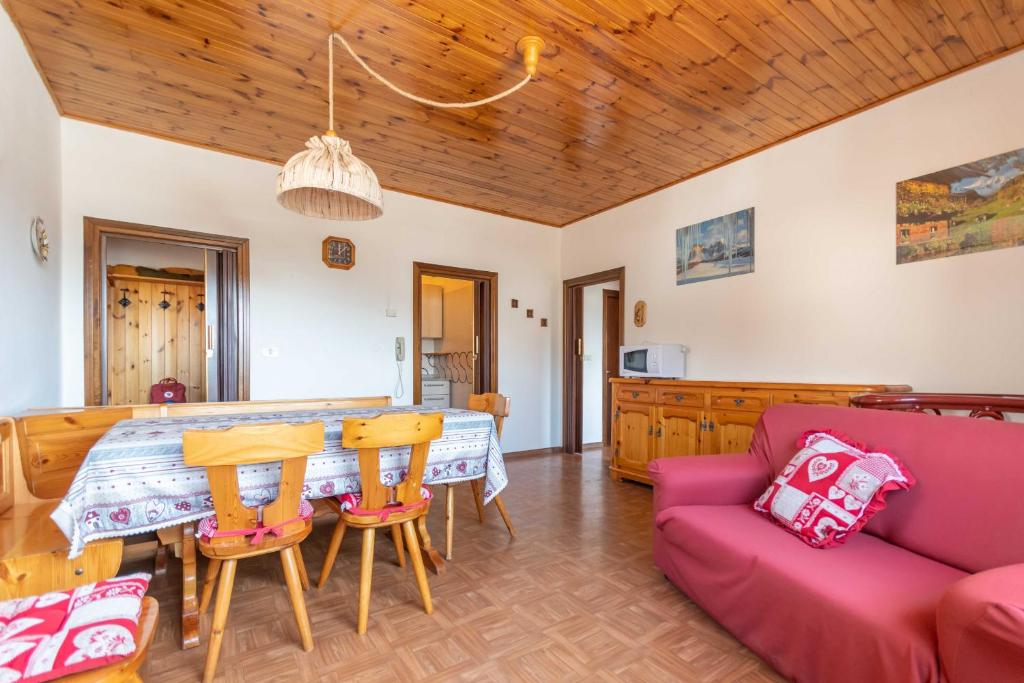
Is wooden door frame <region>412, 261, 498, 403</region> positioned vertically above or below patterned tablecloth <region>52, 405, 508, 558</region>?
above

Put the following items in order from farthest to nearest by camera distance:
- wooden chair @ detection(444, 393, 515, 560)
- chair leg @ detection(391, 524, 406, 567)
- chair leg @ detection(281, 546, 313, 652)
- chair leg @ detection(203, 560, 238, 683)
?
wooden chair @ detection(444, 393, 515, 560) → chair leg @ detection(391, 524, 406, 567) → chair leg @ detection(281, 546, 313, 652) → chair leg @ detection(203, 560, 238, 683)

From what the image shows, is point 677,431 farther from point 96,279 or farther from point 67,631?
point 96,279

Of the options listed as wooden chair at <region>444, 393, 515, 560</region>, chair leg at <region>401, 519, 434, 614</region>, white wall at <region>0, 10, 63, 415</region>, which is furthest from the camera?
wooden chair at <region>444, 393, 515, 560</region>

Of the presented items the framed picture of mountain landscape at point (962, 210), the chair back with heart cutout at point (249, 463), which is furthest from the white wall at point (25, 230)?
the framed picture of mountain landscape at point (962, 210)

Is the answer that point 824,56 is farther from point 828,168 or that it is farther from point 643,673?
point 643,673

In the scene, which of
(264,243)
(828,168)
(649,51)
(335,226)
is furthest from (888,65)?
(264,243)

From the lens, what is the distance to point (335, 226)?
402cm

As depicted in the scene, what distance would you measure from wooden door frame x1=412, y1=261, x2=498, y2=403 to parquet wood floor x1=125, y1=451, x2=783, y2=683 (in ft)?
5.97

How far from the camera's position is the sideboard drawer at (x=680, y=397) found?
3.53 m

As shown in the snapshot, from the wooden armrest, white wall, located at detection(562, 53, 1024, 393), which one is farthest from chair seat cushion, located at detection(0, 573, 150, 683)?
white wall, located at detection(562, 53, 1024, 393)

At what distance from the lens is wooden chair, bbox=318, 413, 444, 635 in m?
1.76

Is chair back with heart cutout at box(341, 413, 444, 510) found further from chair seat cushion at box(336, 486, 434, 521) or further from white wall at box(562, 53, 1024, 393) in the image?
white wall at box(562, 53, 1024, 393)

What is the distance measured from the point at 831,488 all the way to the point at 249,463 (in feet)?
6.59

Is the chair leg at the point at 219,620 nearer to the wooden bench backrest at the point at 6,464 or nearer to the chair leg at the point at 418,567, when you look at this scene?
the chair leg at the point at 418,567
